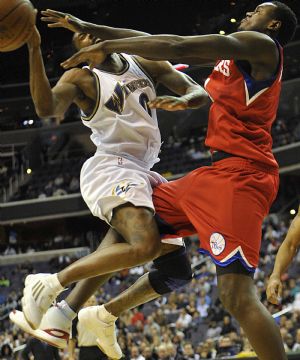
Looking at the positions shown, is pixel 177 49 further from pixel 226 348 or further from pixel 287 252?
pixel 226 348

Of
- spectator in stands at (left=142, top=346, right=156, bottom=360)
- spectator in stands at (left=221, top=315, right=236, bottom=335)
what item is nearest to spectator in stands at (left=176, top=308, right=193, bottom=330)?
spectator in stands at (left=221, top=315, right=236, bottom=335)

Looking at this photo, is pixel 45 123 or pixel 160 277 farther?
pixel 45 123

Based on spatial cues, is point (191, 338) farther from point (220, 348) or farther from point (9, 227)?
point (9, 227)

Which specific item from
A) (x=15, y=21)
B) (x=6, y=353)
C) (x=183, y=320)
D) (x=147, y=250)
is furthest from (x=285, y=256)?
(x=183, y=320)

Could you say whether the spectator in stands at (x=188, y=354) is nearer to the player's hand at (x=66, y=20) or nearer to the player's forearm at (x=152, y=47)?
the player's hand at (x=66, y=20)

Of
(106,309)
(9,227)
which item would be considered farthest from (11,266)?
(106,309)

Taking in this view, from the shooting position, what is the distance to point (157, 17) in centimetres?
2906

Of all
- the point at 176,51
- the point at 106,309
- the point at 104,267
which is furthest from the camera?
the point at 106,309


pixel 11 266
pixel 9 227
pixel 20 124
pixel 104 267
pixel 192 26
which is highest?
pixel 104 267

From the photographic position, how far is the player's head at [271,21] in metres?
4.99

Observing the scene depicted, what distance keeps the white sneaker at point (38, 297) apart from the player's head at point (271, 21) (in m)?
2.13

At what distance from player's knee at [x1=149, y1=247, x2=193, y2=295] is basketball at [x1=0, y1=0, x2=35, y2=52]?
1901 millimetres

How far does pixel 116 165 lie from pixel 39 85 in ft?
2.68

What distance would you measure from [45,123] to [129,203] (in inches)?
1007
